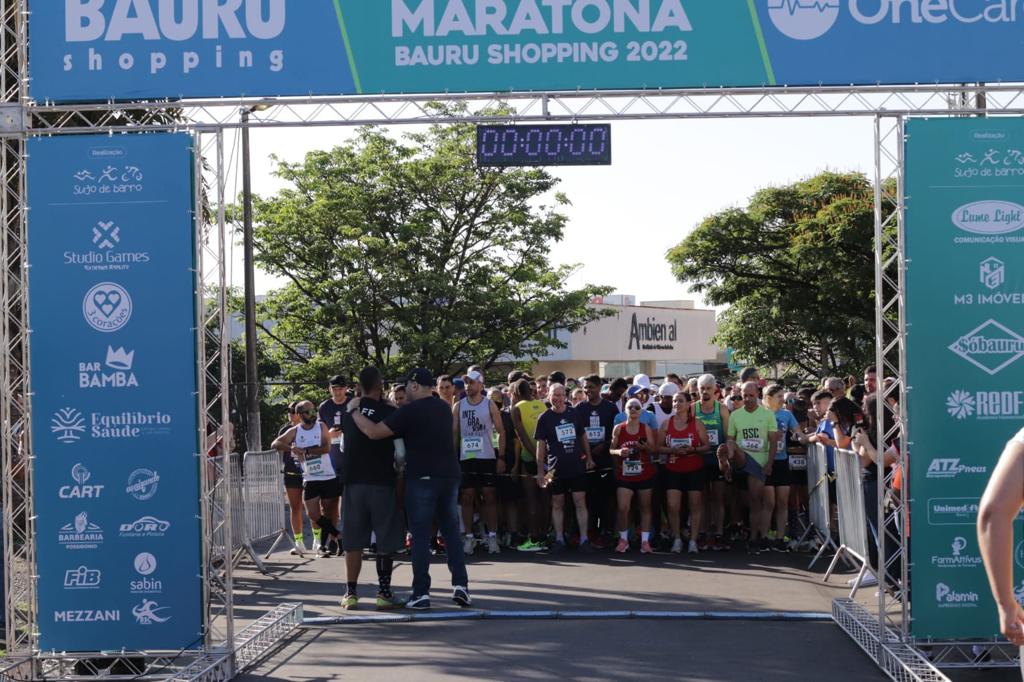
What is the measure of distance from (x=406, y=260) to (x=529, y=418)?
16609mm

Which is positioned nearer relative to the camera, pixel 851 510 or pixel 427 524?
pixel 427 524

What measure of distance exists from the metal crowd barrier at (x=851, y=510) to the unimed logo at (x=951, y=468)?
244cm

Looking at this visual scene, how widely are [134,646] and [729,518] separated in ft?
27.6

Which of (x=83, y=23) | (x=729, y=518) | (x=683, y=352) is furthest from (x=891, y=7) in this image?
(x=683, y=352)

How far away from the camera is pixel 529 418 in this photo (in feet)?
48.4

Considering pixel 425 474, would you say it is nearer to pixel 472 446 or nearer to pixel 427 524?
pixel 427 524

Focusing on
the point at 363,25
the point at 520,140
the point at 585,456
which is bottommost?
the point at 585,456

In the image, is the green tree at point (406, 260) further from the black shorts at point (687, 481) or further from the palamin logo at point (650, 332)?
the palamin logo at point (650, 332)

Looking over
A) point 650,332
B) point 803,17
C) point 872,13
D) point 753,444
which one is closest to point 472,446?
point 753,444

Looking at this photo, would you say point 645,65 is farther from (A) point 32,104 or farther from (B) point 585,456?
(B) point 585,456

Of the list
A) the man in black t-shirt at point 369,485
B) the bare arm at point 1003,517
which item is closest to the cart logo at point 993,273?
the bare arm at point 1003,517

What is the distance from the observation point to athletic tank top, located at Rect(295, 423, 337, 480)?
46.7ft

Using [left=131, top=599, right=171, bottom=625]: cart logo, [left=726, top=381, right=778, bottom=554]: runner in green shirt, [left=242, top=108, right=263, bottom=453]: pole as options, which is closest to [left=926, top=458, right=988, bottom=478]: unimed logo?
[left=131, top=599, right=171, bottom=625]: cart logo

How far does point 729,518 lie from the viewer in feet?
49.3
